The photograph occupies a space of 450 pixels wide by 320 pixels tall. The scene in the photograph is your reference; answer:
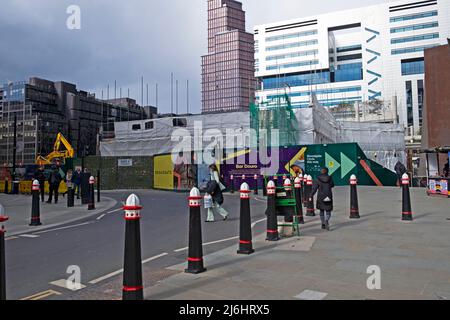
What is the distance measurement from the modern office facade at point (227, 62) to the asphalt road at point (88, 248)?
8289 cm

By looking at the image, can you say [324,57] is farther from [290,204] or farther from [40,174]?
[290,204]

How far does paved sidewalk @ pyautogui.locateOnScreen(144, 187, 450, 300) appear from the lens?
4.32 meters

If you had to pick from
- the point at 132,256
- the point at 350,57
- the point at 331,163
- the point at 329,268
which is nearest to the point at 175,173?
the point at 331,163

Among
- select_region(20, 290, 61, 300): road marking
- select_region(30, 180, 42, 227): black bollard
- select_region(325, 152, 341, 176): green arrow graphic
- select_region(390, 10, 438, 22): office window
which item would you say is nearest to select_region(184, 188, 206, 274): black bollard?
select_region(20, 290, 61, 300): road marking

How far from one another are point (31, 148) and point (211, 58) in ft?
245

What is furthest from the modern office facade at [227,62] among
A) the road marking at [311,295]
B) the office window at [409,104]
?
the road marking at [311,295]

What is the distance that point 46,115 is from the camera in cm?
8856

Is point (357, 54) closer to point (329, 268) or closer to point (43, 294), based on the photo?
point (329, 268)

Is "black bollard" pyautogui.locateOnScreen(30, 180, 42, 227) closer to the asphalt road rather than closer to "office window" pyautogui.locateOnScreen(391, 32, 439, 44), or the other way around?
the asphalt road

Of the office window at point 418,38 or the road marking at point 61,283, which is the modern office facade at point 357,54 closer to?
the office window at point 418,38

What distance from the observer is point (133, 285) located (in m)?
4.01

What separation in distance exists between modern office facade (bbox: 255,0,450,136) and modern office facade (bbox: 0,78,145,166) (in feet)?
133

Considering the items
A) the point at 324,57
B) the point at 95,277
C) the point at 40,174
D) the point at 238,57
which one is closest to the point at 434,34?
the point at 324,57

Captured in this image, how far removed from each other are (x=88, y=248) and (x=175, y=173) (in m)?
17.5
